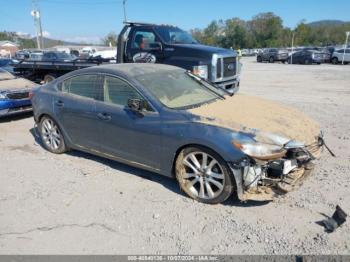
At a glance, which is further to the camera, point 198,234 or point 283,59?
point 283,59

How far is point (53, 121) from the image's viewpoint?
234 inches

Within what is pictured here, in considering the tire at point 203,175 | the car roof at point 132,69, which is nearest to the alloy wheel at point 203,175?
the tire at point 203,175

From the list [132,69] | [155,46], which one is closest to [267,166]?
[132,69]

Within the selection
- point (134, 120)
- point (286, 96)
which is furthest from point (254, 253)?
point (286, 96)

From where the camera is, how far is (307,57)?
111 feet

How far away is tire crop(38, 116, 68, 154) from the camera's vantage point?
19.5ft

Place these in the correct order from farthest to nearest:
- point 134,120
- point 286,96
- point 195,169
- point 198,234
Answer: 1. point 286,96
2. point 134,120
3. point 195,169
4. point 198,234

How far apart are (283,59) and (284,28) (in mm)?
72091

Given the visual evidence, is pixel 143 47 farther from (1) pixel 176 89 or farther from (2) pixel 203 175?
(2) pixel 203 175

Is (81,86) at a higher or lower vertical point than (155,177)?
higher

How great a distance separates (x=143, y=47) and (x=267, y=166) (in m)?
6.64

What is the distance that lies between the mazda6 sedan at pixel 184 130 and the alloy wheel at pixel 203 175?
0.5 inches

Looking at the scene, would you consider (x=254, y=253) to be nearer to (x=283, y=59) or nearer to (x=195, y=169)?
(x=195, y=169)

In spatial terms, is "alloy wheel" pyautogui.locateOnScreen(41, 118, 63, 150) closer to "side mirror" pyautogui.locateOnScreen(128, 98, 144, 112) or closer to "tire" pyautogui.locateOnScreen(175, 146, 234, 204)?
"side mirror" pyautogui.locateOnScreen(128, 98, 144, 112)
